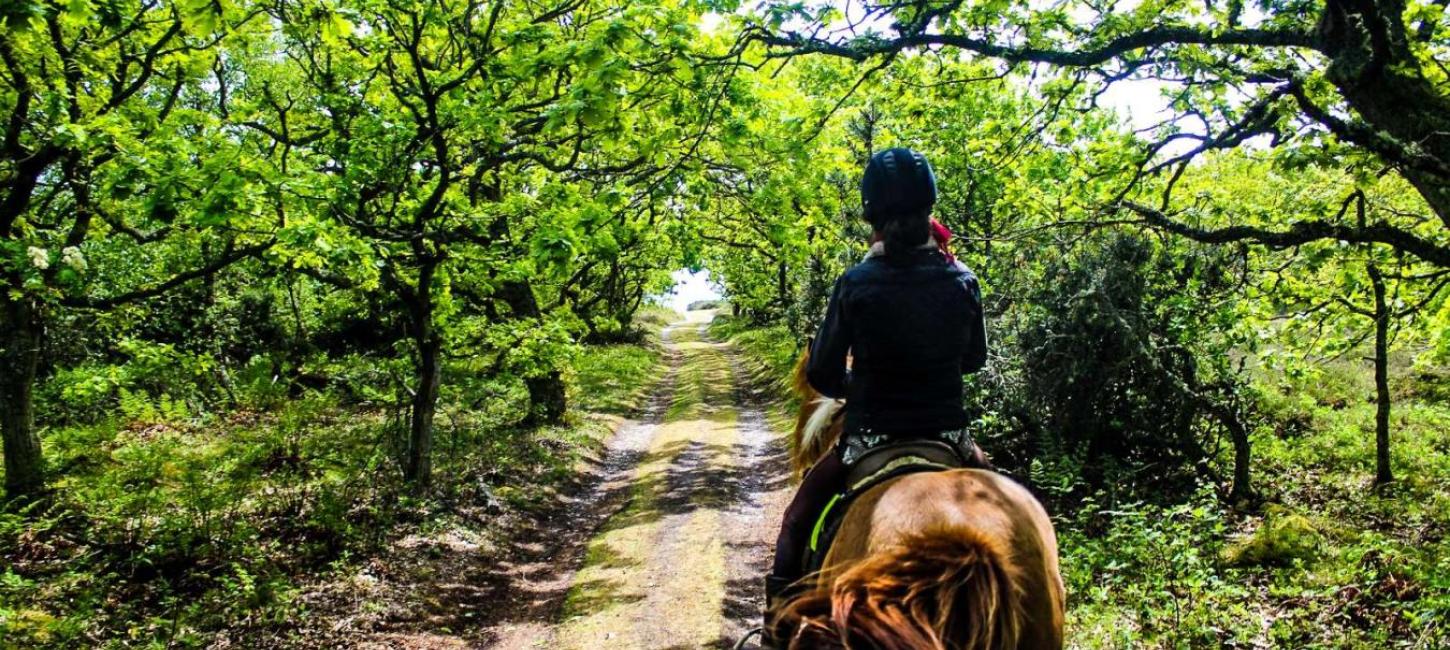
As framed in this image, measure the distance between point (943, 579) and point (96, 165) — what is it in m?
9.85

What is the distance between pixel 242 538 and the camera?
8.70 m

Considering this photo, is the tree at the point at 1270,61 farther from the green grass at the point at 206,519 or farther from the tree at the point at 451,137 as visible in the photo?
the green grass at the point at 206,519

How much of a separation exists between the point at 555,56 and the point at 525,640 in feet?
19.8

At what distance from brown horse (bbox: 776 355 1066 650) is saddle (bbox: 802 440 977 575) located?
25 centimetres

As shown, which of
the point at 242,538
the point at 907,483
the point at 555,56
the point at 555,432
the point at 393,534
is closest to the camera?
the point at 907,483

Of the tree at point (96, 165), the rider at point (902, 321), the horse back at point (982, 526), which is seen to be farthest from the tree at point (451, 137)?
the horse back at point (982, 526)

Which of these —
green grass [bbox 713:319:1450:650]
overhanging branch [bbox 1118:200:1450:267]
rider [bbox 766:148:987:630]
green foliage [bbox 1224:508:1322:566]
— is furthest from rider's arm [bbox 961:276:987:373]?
green foliage [bbox 1224:508:1322:566]

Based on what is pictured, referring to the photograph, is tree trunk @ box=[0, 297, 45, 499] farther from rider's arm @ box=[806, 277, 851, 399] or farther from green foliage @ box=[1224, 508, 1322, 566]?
green foliage @ box=[1224, 508, 1322, 566]

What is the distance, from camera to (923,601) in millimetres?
2301

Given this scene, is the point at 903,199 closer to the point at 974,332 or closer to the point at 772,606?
the point at 974,332

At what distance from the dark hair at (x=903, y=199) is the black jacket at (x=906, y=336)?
3.1 inches

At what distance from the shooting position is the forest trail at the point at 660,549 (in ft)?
27.0

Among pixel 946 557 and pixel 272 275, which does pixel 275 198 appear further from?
pixel 946 557

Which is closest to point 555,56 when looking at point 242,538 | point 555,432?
point 242,538
